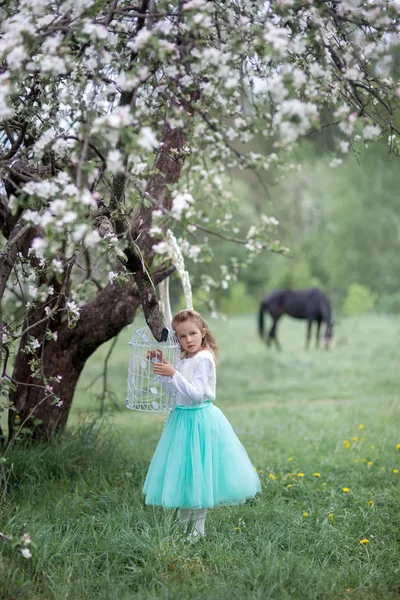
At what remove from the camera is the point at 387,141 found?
3.91 meters

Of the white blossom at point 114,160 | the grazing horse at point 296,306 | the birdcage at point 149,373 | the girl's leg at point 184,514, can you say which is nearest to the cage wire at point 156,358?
the birdcage at point 149,373

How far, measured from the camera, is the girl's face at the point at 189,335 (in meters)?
4.04

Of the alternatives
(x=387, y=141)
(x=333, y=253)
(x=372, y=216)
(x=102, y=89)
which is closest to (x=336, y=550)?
(x=387, y=141)

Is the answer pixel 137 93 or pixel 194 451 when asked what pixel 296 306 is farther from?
pixel 137 93

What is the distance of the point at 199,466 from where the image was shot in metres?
3.84

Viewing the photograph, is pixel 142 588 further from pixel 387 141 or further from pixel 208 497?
pixel 387 141

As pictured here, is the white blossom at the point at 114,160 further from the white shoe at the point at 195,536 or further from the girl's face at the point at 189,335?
the white shoe at the point at 195,536

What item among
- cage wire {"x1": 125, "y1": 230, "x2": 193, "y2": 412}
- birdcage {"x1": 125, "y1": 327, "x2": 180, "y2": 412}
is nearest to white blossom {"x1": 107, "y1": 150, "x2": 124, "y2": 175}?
cage wire {"x1": 125, "y1": 230, "x2": 193, "y2": 412}

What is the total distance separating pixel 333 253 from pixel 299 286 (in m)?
2.12

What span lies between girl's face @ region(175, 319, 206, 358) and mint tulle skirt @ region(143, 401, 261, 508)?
37 centimetres

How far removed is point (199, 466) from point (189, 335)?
78 cm

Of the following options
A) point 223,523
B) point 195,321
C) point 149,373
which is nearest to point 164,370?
point 149,373

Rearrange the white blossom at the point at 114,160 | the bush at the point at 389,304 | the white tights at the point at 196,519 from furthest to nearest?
the bush at the point at 389,304, the white tights at the point at 196,519, the white blossom at the point at 114,160

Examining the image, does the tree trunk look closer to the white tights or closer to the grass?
the grass
